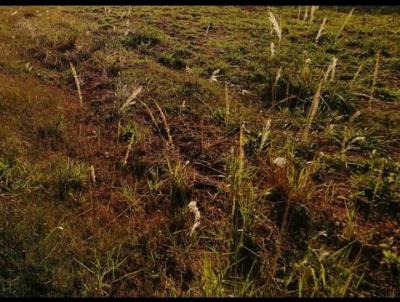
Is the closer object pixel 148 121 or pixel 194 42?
pixel 148 121

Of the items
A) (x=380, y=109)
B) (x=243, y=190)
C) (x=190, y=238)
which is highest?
(x=380, y=109)

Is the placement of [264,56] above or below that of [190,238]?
above

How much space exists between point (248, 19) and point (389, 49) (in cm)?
406

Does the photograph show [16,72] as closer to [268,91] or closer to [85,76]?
[85,76]

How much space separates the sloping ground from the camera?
332cm

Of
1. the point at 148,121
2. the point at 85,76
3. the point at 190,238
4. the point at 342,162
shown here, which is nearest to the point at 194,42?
the point at 85,76

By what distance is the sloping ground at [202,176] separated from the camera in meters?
3.32

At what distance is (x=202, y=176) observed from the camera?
4734 millimetres

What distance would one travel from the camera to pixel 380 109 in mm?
5801

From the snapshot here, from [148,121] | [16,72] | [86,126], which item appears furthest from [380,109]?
[16,72]

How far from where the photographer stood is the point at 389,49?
7.80 meters

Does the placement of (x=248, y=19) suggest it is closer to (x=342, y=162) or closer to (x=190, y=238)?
(x=342, y=162)

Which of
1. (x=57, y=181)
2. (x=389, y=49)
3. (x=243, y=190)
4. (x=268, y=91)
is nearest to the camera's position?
(x=243, y=190)

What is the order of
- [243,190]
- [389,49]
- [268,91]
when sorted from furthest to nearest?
[389,49] → [268,91] → [243,190]
